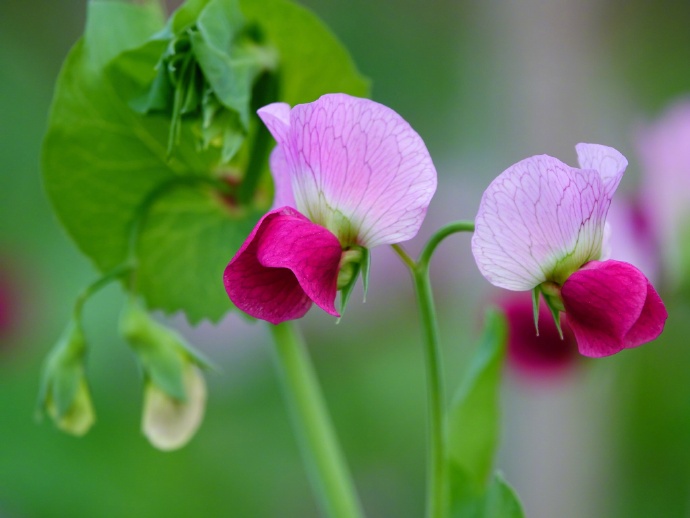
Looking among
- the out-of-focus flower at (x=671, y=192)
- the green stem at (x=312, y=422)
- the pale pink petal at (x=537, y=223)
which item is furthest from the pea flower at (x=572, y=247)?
the out-of-focus flower at (x=671, y=192)

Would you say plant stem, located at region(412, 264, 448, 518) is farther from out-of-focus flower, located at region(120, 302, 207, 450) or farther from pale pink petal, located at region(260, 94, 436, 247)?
out-of-focus flower, located at region(120, 302, 207, 450)

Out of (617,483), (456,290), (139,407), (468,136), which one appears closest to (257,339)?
(139,407)

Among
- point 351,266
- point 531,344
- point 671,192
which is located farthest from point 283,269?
point 671,192

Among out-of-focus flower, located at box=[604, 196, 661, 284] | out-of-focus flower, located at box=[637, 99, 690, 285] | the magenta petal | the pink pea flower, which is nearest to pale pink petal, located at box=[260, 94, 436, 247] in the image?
the pink pea flower

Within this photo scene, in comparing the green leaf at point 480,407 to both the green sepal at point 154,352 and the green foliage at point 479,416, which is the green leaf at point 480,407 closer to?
the green foliage at point 479,416

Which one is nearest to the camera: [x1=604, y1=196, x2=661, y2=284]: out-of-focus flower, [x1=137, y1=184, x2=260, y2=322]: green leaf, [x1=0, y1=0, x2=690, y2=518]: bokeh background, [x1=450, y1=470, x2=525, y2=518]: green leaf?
[x1=450, y1=470, x2=525, y2=518]: green leaf

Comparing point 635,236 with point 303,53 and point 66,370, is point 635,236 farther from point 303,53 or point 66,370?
point 66,370

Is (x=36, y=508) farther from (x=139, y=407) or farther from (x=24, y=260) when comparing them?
(x=24, y=260)
